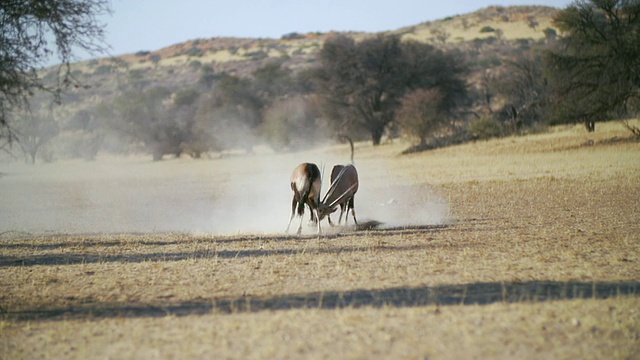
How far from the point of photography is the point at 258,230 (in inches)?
632

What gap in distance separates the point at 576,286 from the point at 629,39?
33.0m

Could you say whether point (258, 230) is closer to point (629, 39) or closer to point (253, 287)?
point (253, 287)

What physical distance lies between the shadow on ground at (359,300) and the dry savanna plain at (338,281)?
0.10 ft

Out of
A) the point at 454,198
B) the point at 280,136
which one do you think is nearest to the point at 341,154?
the point at 280,136

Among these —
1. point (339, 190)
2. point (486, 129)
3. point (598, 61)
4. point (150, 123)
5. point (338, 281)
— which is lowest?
point (338, 281)

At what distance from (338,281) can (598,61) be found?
110 ft

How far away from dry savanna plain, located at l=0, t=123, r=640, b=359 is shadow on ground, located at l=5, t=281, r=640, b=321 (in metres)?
→ 0.03

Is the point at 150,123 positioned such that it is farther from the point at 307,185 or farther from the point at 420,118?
the point at 307,185

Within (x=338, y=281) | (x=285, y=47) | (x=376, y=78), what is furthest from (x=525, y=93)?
(x=285, y=47)

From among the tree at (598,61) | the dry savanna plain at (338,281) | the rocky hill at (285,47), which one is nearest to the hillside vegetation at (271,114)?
the tree at (598,61)

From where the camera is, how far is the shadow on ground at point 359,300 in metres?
7.58

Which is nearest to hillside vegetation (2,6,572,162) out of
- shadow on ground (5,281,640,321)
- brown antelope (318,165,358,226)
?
brown antelope (318,165,358,226)

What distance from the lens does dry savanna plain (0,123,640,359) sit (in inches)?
245

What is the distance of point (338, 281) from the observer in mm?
9031
